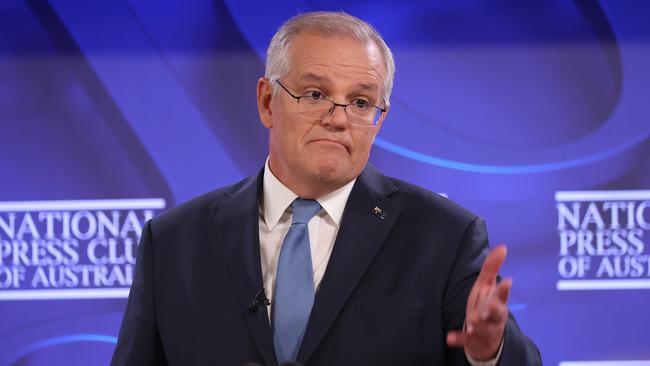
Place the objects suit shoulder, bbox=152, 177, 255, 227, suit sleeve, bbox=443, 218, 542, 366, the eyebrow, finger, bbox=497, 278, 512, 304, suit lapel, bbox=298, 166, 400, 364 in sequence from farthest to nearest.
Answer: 1. suit shoulder, bbox=152, 177, 255, 227
2. the eyebrow
3. suit lapel, bbox=298, 166, 400, 364
4. suit sleeve, bbox=443, 218, 542, 366
5. finger, bbox=497, 278, 512, 304

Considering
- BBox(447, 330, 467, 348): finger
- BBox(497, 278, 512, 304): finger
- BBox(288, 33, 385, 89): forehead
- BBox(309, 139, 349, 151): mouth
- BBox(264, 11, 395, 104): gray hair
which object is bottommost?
BBox(447, 330, 467, 348): finger

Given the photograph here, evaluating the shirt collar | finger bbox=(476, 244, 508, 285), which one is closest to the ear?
the shirt collar

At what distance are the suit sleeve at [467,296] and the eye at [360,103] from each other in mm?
361

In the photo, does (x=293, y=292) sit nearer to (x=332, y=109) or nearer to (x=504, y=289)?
(x=332, y=109)

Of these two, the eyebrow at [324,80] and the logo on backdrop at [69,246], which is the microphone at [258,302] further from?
the logo on backdrop at [69,246]

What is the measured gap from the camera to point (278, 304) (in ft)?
6.72

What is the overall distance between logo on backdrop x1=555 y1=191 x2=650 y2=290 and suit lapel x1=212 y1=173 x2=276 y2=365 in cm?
164

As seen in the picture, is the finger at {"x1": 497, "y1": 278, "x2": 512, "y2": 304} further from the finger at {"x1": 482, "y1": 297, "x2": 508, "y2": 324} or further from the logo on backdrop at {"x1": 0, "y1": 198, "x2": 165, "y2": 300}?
the logo on backdrop at {"x1": 0, "y1": 198, "x2": 165, "y2": 300}

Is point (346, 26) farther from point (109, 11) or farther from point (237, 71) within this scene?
point (109, 11)

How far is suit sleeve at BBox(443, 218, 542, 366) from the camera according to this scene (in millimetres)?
1842

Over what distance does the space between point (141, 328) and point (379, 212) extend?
61 centimetres

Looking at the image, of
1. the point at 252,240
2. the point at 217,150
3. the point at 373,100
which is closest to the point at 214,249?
the point at 252,240

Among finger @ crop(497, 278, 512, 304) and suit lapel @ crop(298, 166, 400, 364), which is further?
suit lapel @ crop(298, 166, 400, 364)

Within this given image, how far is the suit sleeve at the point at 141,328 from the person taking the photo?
6.91 ft
